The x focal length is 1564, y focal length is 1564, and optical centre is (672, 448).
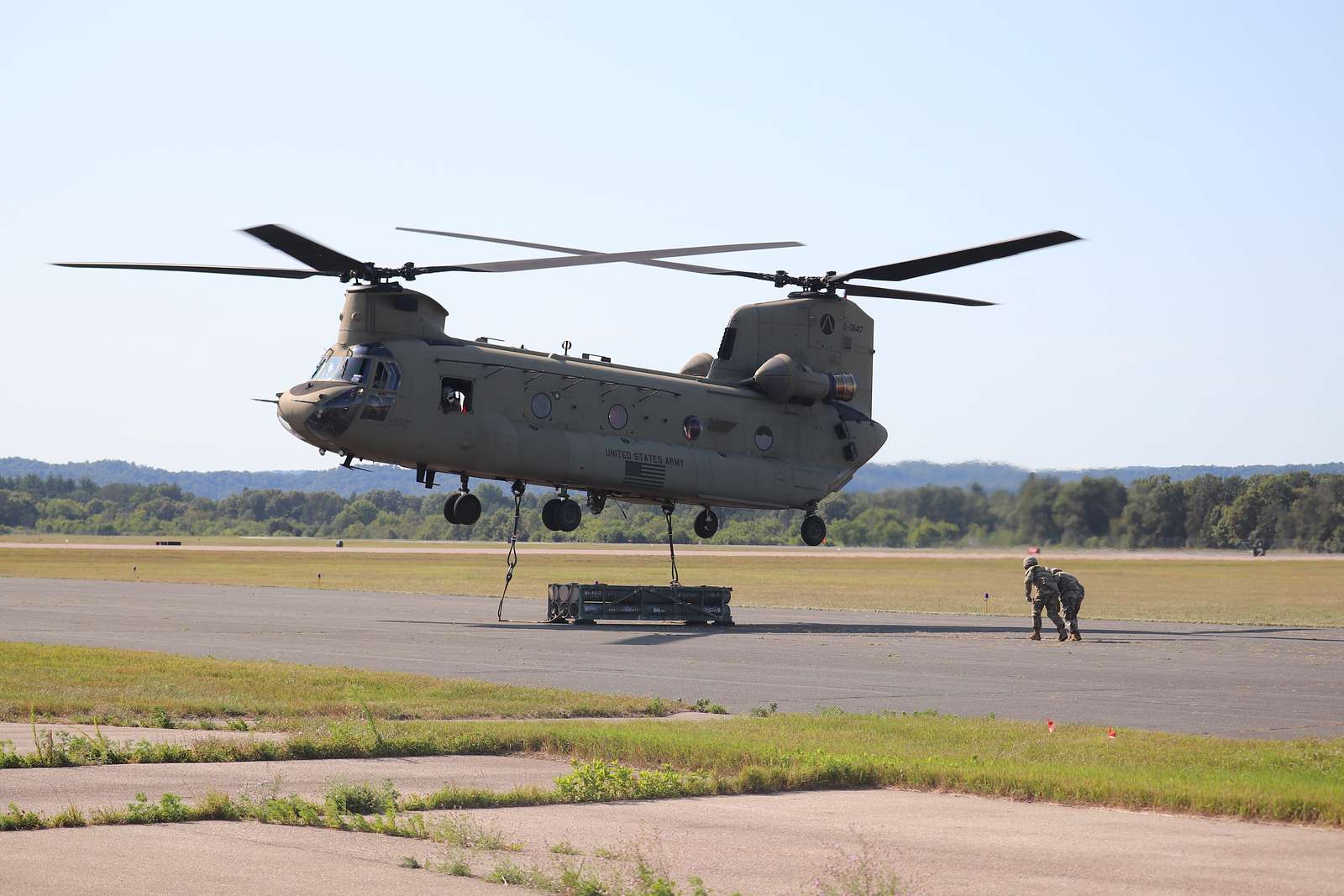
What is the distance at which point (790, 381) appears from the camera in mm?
41062

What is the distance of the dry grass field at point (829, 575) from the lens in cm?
5225

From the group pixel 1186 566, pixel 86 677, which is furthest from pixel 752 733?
pixel 1186 566

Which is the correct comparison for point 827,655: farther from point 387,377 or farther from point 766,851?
point 766,851

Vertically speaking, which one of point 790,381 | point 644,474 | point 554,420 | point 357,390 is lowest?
point 644,474

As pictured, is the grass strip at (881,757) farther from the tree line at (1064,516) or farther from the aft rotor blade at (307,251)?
the tree line at (1064,516)

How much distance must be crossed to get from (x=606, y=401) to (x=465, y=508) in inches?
171

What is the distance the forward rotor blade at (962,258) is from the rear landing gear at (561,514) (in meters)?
9.53

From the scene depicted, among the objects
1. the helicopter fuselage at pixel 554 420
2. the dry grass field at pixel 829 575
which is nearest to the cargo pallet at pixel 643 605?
the helicopter fuselage at pixel 554 420

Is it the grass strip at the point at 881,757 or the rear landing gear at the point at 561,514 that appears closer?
the grass strip at the point at 881,757

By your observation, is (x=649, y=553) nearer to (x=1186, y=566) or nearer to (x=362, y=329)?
(x=1186, y=566)

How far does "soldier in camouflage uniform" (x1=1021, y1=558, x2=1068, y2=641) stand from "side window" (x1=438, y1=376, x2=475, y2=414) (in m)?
13.0

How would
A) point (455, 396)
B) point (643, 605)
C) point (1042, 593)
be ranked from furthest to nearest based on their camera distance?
1. point (643, 605)
2. point (455, 396)
3. point (1042, 593)

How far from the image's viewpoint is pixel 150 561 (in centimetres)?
9519

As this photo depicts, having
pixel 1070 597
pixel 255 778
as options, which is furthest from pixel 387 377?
pixel 255 778
